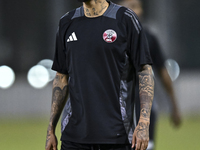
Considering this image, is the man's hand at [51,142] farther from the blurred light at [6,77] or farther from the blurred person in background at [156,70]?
the blurred light at [6,77]

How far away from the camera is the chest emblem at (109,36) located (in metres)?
3.21

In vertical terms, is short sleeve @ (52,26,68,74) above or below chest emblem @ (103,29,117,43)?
below

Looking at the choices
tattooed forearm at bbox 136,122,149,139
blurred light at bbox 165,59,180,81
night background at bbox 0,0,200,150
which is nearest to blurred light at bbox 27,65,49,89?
night background at bbox 0,0,200,150

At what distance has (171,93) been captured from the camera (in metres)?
5.02

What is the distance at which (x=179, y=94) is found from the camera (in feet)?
48.5

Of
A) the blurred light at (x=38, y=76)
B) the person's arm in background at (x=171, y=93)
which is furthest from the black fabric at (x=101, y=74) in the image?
Answer: the blurred light at (x=38, y=76)

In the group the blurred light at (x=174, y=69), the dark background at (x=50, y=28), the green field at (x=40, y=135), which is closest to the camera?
the green field at (x=40, y=135)

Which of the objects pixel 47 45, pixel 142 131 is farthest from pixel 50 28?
pixel 142 131

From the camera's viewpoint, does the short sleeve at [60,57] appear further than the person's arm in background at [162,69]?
No

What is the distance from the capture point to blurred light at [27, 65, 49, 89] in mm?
16695

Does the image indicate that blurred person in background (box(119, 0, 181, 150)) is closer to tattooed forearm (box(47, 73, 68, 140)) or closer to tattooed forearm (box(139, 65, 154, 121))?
tattooed forearm (box(47, 73, 68, 140))

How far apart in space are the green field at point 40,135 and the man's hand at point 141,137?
5.08 meters

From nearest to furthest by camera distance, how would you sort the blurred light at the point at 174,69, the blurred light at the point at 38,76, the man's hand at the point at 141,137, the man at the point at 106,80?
the man's hand at the point at 141,137
the man at the point at 106,80
the blurred light at the point at 174,69
the blurred light at the point at 38,76

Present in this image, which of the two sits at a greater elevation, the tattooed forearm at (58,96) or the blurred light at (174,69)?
the tattooed forearm at (58,96)
